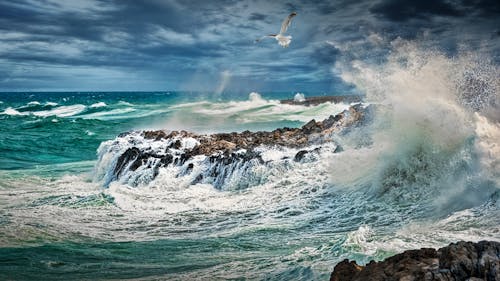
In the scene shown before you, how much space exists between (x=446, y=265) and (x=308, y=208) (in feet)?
20.2

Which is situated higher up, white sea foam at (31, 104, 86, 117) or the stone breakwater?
white sea foam at (31, 104, 86, 117)

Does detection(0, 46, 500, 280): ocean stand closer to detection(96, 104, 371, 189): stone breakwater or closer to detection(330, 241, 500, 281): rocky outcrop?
detection(96, 104, 371, 189): stone breakwater

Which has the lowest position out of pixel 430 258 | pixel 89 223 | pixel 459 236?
pixel 89 223

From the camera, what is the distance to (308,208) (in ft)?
33.5

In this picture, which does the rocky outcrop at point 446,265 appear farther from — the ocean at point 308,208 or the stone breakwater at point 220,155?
→ the stone breakwater at point 220,155

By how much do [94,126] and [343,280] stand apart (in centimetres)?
3715

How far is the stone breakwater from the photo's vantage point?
13.0m

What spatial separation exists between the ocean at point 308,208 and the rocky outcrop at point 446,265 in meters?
1.62

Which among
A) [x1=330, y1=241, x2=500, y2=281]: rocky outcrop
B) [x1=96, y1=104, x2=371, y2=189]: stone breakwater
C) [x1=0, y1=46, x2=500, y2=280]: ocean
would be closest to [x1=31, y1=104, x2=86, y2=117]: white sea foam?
[x1=96, y1=104, x2=371, y2=189]: stone breakwater

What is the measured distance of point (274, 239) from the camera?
8.35 meters

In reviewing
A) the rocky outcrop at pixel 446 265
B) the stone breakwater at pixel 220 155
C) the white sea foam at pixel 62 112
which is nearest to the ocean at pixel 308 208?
the stone breakwater at pixel 220 155

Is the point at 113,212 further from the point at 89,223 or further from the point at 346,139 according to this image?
the point at 346,139

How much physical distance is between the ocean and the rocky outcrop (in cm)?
162

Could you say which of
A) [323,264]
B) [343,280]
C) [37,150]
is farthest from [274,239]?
[37,150]
